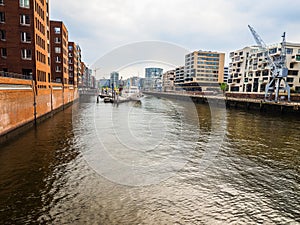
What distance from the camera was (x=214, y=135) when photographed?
27.6 meters

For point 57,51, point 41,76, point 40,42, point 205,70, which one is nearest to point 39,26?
point 40,42

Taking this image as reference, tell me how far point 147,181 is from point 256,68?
336ft

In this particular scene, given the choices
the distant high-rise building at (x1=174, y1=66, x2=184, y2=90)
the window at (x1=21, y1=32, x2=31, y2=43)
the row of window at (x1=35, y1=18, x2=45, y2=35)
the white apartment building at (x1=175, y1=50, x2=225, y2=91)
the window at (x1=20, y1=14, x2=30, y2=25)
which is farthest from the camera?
the distant high-rise building at (x1=174, y1=66, x2=184, y2=90)

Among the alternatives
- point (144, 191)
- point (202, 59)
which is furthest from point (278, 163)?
point (202, 59)

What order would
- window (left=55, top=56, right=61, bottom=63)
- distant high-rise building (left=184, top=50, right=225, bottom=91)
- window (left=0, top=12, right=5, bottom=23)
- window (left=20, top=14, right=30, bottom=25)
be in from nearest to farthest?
window (left=0, top=12, right=5, bottom=23), window (left=20, top=14, right=30, bottom=25), window (left=55, top=56, right=61, bottom=63), distant high-rise building (left=184, top=50, right=225, bottom=91)

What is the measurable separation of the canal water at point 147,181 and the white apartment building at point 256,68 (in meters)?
76.7

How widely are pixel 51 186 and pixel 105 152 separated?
6992 millimetres

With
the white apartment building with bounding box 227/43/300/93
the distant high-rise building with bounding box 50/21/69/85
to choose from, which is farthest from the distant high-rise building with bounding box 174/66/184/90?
the distant high-rise building with bounding box 50/21/69/85

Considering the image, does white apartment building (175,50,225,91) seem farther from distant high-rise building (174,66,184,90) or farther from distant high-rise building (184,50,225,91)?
distant high-rise building (174,66,184,90)

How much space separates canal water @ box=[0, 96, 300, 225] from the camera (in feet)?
33.2

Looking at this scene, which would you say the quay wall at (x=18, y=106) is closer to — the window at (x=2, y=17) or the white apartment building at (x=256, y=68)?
the window at (x=2, y=17)

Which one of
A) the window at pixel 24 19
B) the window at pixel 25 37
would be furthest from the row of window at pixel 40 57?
the window at pixel 24 19

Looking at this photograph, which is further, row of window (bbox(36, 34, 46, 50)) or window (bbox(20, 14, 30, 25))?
row of window (bbox(36, 34, 46, 50))

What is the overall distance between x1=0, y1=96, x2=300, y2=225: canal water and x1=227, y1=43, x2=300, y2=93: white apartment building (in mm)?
76654
